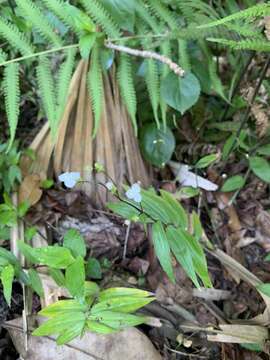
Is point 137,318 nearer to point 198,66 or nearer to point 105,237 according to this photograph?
point 105,237

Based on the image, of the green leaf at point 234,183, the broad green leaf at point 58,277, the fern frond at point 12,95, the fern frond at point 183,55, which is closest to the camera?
the broad green leaf at point 58,277

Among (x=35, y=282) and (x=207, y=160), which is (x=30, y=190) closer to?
(x=35, y=282)

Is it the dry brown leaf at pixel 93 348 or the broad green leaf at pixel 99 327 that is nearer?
the broad green leaf at pixel 99 327

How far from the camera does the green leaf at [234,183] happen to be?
1942mm

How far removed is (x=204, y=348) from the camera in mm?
1566

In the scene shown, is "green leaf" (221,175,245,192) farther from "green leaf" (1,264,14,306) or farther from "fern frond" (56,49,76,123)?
"green leaf" (1,264,14,306)

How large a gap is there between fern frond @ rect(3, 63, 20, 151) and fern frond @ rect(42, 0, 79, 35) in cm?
24

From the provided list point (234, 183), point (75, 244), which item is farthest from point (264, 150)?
point (75, 244)

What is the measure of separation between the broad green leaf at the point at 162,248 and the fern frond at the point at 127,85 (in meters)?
0.46

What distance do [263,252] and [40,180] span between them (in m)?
0.93

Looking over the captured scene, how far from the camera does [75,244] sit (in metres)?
1.51

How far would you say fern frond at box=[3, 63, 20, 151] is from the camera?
63.0 inches

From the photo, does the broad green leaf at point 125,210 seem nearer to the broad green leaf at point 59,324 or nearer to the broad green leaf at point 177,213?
the broad green leaf at point 177,213

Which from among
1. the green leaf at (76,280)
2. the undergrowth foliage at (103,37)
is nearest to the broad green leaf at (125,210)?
the green leaf at (76,280)
